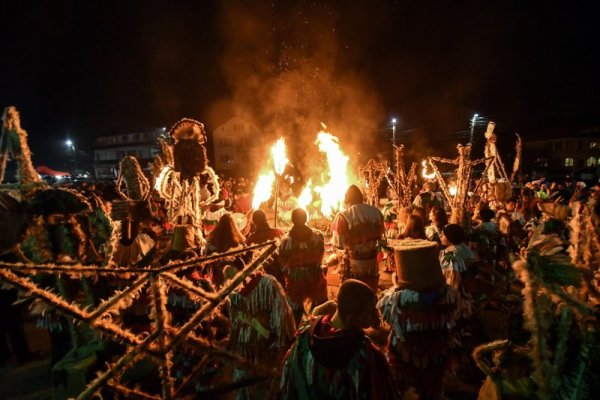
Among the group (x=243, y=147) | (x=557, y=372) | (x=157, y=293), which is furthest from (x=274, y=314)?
(x=243, y=147)

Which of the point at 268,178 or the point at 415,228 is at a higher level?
the point at 268,178

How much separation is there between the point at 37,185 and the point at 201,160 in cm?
459

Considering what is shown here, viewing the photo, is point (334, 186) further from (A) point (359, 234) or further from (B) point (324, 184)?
(A) point (359, 234)

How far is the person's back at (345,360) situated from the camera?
2.19 m

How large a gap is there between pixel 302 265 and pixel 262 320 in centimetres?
144

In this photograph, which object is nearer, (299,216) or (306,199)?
(299,216)

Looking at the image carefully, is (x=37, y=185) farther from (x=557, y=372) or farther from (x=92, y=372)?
(x=557, y=372)

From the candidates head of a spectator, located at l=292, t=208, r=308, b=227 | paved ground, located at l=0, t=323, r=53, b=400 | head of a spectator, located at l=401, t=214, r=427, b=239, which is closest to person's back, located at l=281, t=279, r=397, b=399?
head of a spectator, located at l=292, t=208, r=308, b=227

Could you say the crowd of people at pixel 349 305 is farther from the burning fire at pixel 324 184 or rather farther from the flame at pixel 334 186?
the flame at pixel 334 186

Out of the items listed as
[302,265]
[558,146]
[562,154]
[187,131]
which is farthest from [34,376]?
[558,146]

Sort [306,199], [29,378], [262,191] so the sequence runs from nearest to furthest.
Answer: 1. [29,378]
2. [262,191]
3. [306,199]

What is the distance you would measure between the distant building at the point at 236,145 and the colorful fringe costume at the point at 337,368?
5114 cm

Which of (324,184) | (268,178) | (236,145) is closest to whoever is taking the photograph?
(268,178)

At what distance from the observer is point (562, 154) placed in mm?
46594
